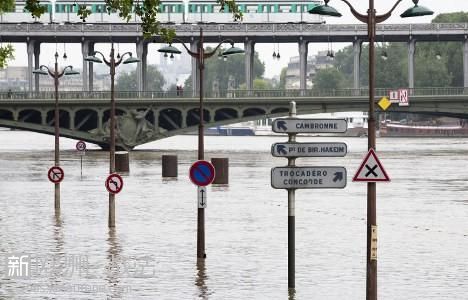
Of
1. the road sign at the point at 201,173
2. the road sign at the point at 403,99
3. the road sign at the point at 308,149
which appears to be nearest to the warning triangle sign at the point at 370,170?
the road sign at the point at 308,149

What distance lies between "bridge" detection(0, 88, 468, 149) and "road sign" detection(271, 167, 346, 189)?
96652mm

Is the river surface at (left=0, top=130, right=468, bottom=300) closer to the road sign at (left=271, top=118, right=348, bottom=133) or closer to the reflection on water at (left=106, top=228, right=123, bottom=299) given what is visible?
the reflection on water at (left=106, top=228, right=123, bottom=299)

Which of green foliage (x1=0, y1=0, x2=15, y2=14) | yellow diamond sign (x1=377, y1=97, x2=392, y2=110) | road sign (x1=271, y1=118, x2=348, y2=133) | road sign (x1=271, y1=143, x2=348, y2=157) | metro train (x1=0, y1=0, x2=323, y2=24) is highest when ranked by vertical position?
metro train (x1=0, y1=0, x2=323, y2=24)

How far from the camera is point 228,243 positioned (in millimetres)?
39719

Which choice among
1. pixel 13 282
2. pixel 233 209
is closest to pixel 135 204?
pixel 233 209

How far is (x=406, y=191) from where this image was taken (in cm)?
6900

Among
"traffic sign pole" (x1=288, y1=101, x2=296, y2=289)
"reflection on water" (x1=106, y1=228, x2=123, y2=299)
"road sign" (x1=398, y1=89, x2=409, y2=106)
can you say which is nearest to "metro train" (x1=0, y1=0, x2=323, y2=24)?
"road sign" (x1=398, y1=89, x2=409, y2=106)

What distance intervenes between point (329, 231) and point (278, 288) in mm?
14744

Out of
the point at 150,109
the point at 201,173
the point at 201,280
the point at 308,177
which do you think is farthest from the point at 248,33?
the point at 308,177

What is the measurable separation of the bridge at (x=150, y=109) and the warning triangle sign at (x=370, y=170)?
97.4 m

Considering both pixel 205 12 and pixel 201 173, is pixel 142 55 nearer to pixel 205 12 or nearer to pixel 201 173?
pixel 205 12

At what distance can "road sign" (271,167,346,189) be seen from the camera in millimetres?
26406

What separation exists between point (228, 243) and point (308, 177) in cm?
1333

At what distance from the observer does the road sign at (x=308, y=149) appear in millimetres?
26594
